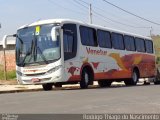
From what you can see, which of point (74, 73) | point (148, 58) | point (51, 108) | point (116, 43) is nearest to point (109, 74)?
point (116, 43)

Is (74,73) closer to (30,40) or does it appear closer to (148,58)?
(30,40)

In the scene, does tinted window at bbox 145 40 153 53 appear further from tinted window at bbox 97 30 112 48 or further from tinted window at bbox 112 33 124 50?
tinted window at bbox 97 30 112 48

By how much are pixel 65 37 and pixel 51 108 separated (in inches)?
386

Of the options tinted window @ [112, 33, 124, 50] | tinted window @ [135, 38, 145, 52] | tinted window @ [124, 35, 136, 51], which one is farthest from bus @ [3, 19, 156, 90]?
tinted window @ [135, 38, 145, 52]

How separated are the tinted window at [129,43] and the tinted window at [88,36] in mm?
4810

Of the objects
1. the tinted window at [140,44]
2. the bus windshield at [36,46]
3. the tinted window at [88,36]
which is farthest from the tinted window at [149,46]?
the bus windshield at [36,46]

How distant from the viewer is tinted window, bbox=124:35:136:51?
29.5 m

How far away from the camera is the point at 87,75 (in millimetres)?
24062

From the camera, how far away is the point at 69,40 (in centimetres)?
2258

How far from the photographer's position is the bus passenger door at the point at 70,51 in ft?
72.7

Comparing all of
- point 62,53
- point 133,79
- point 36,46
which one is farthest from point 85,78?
point 133,79

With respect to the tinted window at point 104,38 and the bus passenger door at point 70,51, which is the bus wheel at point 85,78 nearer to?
the bus passenger door at point 70,51

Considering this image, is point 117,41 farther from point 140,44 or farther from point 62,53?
point 62,53

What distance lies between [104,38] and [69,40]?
4.15m
